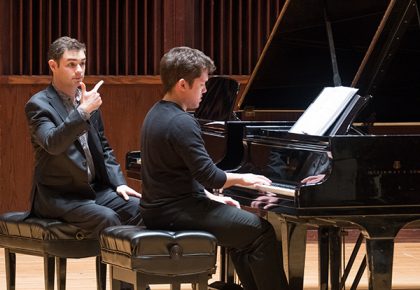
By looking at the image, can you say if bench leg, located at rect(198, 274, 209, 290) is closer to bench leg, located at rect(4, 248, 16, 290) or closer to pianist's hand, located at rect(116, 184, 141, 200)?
pianist's hand, located at rect(116, 184, 141, 200)

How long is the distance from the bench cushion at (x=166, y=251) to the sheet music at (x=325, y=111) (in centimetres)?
64

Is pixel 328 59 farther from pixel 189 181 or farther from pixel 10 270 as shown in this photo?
pixel 10 270

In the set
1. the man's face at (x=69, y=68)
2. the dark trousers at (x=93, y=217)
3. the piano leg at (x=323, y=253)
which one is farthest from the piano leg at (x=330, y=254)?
the man's face at (x=69, y=68)

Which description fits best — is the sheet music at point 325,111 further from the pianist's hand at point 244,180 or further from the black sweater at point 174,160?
the black sweater at point 174,160

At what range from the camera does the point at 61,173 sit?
429cm

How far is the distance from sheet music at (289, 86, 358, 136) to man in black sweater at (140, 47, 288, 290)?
0.98 feet

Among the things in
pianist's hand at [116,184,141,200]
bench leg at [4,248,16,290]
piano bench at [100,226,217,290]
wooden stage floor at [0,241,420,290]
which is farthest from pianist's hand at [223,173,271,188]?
wooden stage floor at [0,241,420,290]

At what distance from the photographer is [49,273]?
4152 millimetres

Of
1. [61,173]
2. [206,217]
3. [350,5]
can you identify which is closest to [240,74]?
[350,5]

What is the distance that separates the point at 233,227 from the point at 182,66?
0.68 meters

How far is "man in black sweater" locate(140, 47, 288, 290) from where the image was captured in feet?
12.0

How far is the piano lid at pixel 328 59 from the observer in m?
4.56

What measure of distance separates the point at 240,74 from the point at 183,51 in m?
3.65

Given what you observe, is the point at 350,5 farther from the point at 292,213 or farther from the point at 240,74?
the point at 240,74
